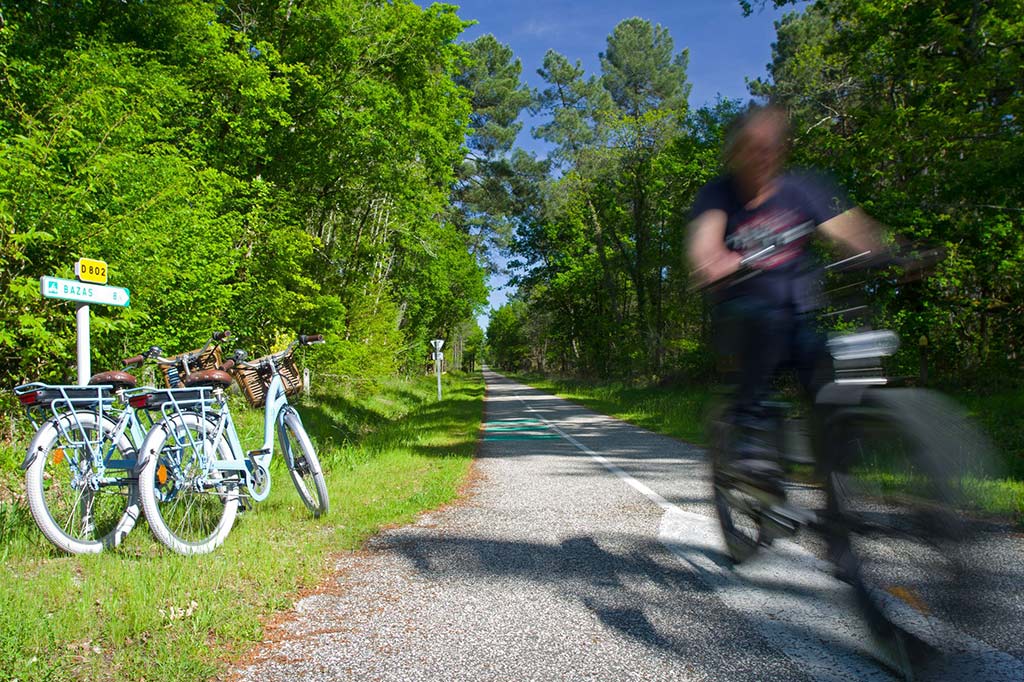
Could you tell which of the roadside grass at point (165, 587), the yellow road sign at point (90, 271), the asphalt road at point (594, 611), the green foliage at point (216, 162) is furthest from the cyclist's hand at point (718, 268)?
the green foliage at point (216, 162)

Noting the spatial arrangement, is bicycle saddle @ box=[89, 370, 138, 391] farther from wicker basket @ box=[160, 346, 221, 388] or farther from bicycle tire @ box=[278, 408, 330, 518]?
bicycle tire @ box=[278, 408, 330, 518]

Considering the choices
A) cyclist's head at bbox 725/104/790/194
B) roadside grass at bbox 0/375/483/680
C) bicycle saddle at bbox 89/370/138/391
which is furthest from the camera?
bicycle saddle at bbox 89/370/138/391

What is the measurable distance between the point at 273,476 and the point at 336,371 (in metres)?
12.3

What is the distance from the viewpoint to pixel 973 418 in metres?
2.42

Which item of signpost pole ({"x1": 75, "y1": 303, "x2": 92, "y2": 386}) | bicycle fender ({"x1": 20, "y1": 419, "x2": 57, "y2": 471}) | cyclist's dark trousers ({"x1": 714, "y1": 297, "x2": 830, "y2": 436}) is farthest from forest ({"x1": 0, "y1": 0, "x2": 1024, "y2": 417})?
bicycle fender ({"x1": 20, "y1": 419, "x2": 57, "y2": 471})

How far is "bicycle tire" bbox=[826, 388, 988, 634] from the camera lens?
2.08 m

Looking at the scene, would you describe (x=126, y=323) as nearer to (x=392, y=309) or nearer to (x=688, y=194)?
(x=392, y=309)

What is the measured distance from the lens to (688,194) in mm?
25781

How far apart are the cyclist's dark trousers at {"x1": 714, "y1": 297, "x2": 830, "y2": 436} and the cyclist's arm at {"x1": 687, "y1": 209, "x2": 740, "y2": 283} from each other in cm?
15

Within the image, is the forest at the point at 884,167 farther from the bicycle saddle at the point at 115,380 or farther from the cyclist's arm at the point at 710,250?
the bicycle saddle at the point at 115,380

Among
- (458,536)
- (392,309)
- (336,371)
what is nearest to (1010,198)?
(458,536)

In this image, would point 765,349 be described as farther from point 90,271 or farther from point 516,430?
point 516,430

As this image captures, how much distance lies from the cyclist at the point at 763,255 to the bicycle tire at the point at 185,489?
3392 millimetres

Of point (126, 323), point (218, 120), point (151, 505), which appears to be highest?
point (218, 120)
